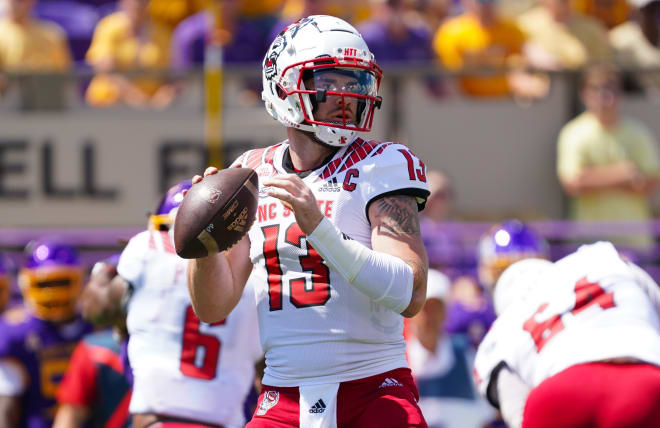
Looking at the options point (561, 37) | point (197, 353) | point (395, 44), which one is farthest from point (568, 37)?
point (197, 353)

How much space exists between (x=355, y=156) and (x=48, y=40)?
6.10 metres

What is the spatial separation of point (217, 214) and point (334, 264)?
1.28ft

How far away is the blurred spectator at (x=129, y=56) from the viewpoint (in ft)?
29.1

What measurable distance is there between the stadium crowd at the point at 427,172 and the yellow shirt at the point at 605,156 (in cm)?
1

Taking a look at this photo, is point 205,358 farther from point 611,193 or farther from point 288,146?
point 611,193

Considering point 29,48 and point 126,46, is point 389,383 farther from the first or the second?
point 29,48

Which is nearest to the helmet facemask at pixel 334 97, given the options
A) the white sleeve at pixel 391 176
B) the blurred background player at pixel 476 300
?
the white sleeve at pixel 391 176

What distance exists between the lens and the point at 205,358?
5160mm

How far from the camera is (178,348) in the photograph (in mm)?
5164

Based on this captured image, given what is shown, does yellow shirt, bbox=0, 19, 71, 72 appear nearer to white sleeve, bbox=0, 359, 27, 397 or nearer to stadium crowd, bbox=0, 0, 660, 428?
stadium crowd, bbox=0, 0, 660, 428

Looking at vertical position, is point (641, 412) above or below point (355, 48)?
below

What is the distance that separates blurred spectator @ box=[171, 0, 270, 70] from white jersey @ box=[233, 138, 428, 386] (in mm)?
5256

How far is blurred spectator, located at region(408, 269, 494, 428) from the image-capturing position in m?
7.43

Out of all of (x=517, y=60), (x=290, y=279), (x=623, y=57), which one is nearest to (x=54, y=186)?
(x=517, y=60)
